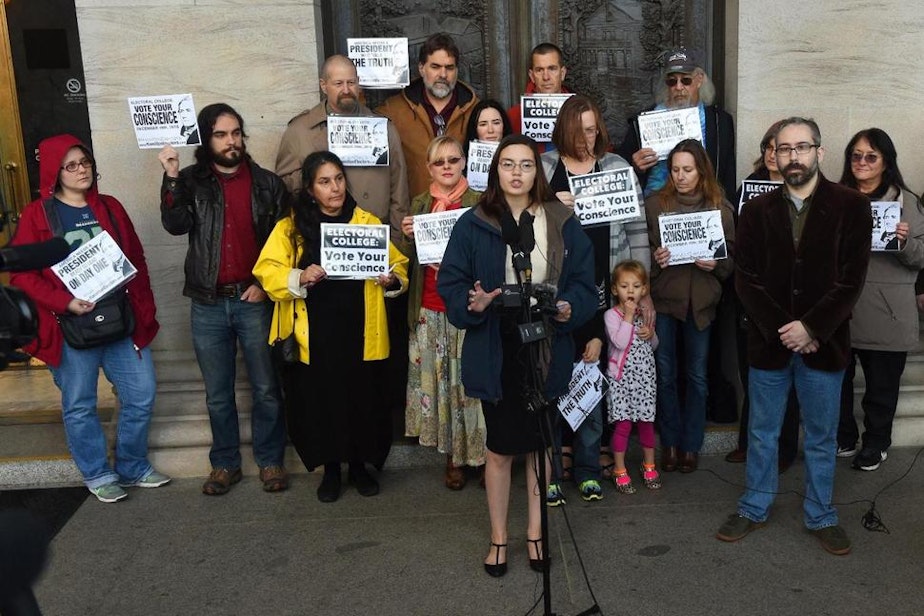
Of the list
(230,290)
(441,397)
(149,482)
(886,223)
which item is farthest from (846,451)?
(149,482)

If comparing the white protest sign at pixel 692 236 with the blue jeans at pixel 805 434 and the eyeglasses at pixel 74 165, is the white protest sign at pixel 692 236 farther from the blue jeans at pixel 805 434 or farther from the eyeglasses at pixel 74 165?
the eyeglasses at pixel 74 165

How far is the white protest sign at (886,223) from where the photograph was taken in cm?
570

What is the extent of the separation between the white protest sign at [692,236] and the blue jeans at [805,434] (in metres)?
0.91

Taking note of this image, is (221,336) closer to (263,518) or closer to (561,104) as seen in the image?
(263,518)

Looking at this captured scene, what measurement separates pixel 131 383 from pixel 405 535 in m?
2.07

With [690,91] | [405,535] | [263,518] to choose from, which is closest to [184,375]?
[263,518]

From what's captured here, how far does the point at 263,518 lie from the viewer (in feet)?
18.7

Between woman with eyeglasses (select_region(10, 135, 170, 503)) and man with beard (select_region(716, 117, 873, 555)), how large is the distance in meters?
3.65

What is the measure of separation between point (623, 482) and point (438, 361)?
1.36 m

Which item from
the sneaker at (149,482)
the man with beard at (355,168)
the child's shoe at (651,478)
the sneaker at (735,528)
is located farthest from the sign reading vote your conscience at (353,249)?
the sneaker at (735,528)

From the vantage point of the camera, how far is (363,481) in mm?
6027

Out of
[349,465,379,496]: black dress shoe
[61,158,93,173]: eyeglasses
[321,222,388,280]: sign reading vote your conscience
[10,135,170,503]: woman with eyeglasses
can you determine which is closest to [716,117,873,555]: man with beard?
[321,222,388,280]: sign reading vote your conscience

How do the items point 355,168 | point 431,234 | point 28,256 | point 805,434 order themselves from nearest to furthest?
1. point 28,256
2. point 805,434
3. point 431,234
4. point 355,168

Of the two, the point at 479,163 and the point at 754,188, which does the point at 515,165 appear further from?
the point at 754,188
